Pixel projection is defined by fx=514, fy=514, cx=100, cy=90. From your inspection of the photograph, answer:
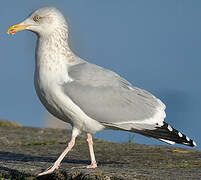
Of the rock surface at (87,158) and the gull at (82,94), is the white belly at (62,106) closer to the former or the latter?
the gull at (82,94)

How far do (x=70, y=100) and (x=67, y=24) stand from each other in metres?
1.08

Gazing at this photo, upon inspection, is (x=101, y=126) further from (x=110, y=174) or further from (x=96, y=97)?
(x=110, y=174)

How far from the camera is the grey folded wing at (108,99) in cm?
589

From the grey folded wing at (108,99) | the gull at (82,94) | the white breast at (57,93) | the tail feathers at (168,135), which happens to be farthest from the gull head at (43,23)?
the tail feathers at (168,135)

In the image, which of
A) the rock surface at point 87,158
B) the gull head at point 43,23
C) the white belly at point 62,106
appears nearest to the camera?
the rock surface at point 87,158

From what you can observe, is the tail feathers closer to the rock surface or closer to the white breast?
the rock surface

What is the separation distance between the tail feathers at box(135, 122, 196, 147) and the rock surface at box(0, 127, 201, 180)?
33 centimetres

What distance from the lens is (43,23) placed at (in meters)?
6.21

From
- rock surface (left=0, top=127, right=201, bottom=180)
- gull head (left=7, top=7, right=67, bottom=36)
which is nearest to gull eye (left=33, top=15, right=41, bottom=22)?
gull head (left=7, top=7, right=67, bottom=36)

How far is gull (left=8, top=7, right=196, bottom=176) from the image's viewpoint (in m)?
5.87

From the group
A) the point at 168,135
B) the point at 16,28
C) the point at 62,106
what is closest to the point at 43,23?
the point at 16,28

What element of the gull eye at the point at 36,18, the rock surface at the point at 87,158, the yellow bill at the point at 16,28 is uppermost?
the gull eye at the point at 36,18

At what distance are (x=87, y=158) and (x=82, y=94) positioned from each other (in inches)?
59.5

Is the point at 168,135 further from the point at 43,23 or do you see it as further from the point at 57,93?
the point at 43,23
